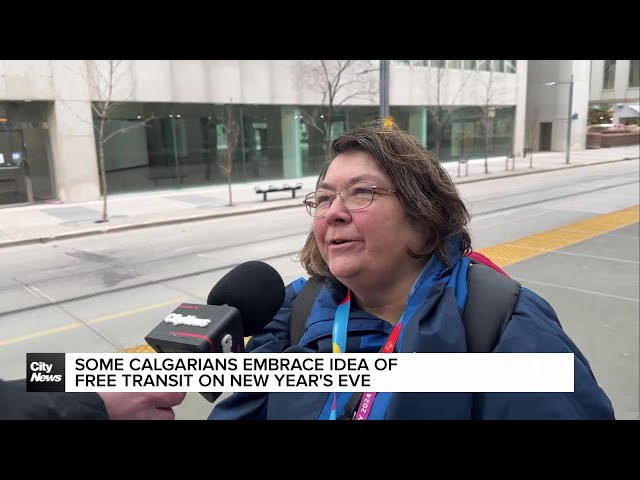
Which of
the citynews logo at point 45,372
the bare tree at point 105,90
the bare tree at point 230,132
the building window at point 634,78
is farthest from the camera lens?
the building window at point 634,78

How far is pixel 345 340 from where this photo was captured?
59.9 inches

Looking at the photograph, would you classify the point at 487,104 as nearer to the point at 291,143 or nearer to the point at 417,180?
the point at 291,143

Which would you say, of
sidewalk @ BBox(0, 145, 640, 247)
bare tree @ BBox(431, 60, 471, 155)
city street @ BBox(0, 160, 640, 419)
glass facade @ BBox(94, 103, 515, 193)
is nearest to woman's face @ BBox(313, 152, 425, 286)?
city street @ BBox(0, 160, 640, 419)

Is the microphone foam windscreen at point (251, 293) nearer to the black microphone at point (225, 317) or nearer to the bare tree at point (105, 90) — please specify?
the black microphone at point (225, 317)

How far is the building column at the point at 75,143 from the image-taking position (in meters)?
15.4

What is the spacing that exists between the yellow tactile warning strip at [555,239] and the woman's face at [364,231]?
609 cm

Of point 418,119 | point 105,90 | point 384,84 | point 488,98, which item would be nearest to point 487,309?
point 384,84

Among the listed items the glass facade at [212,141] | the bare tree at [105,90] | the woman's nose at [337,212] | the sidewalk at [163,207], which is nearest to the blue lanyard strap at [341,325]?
the woman's nose at [337,212]

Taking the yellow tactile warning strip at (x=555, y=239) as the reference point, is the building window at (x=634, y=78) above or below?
above

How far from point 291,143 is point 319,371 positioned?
2194cm

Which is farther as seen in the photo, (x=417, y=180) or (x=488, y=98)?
(x=488, y=98)

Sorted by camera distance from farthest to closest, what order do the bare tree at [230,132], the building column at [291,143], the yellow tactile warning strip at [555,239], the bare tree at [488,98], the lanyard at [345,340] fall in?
the bare tree at [488,98] < the building column at [291,143] < the bare tree at [230,132] < the yellow tactile warning strip at [555,239] < the lanyard at [345,340]
